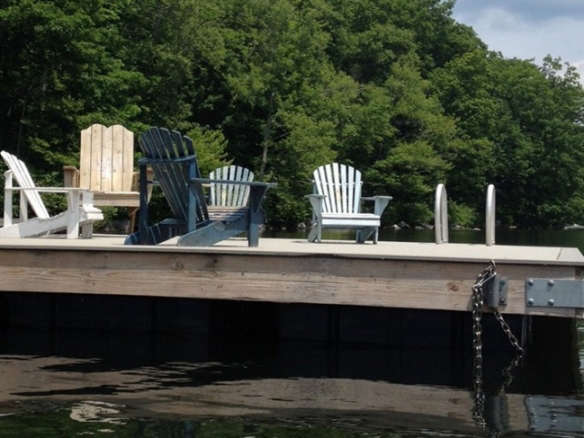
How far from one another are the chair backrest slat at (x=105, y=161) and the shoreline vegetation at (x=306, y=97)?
13647 mm

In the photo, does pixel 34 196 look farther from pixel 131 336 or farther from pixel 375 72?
pixel 375 72

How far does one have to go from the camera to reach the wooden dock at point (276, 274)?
7.03 m

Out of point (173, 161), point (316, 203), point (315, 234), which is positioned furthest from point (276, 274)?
point (315, 234)

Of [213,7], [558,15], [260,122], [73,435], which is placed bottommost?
[73,435]

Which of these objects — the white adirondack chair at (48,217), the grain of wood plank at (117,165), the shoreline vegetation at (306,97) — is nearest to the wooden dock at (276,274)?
the white adirondack chair at (48,217)

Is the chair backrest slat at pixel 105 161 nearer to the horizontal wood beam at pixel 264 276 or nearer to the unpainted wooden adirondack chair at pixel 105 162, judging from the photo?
the unpainted wooden adirondack chair at pixel 105 162

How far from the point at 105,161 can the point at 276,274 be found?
487 centimetres

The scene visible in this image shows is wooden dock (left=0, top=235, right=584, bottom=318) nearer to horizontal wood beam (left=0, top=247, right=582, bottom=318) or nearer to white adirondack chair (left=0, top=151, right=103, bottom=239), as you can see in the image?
horizontal wood beam (left=0, top=247, right=582, bottom=318)

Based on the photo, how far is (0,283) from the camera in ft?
25.7

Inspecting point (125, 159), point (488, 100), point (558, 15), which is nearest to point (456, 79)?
point (488, 100)

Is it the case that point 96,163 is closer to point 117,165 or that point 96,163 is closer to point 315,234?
point 117,165

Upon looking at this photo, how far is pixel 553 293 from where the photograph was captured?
268 inches

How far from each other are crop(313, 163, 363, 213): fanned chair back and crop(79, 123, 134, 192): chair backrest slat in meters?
2.04

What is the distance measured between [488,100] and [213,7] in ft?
68.9
